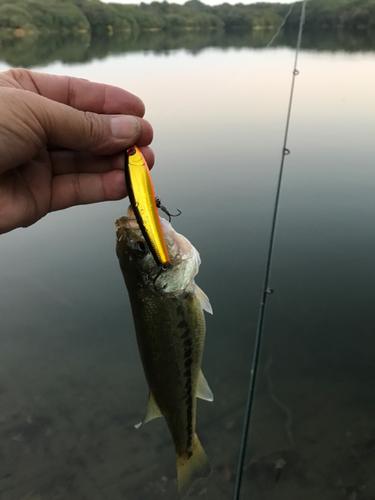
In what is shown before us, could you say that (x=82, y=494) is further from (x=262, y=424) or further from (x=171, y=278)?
(x=171, y=278)

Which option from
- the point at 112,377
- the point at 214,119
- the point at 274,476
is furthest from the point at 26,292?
the point at 214,119

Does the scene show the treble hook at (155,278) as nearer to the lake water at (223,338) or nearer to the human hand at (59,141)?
the human hand at (59,141)

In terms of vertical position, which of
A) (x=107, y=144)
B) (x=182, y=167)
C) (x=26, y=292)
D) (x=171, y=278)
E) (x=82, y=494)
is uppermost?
(x=107, y=144)

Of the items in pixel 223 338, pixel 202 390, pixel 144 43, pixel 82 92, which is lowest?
pixel 223 338

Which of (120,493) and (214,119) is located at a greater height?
(214,119)

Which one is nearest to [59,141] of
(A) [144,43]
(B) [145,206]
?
(B) [145,206]

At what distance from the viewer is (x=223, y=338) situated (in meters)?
3.42

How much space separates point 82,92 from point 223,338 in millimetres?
2470

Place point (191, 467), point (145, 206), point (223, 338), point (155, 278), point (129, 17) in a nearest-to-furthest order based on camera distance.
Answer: point (145, 206) → point (155, 278) → point (191, 467) → point (223, 338) → point (129, 17)

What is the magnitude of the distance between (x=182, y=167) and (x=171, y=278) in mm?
4809

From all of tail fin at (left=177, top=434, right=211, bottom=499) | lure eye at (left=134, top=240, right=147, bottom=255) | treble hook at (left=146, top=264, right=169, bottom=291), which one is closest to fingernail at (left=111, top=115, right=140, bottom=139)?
lure eye at (left=134, top=240, right=147, bottom=255)

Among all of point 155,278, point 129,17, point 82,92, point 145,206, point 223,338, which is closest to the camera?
point 145,206

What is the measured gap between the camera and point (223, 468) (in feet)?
8.21

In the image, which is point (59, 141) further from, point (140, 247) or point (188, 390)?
point (188, 390)
